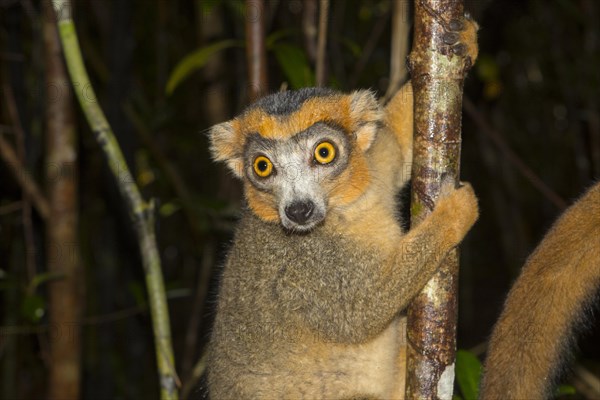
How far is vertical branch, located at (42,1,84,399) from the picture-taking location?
5867 millimetres

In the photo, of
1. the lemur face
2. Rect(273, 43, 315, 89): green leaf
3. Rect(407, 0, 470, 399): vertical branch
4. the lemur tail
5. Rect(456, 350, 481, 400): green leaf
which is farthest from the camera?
Rect(273, 43, 315, 89): green leaf

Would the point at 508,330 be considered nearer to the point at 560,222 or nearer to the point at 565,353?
the point at 565,353

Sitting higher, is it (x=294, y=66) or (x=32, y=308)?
(x=294, y=66)

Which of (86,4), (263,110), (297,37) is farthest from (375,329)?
(86,4)

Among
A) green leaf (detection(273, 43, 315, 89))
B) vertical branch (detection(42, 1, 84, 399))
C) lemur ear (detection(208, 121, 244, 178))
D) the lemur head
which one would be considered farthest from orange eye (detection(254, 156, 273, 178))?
vertical branch (detection(42, 1, 84, 399))

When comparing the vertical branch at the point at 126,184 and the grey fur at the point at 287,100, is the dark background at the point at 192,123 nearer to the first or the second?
the grey fur at the point at 287,100

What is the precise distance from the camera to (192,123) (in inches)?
438

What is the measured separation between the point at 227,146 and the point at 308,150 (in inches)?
22.6

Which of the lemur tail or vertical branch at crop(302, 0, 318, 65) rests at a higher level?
vertical branch at crop(302, 0, 318, 65)

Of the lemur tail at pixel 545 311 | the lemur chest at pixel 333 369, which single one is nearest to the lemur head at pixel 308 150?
the lemur chest at pixel 333 369

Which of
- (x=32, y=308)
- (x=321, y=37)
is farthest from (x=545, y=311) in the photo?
(x=32, y=308)

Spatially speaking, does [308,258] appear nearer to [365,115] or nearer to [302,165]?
[302,165]

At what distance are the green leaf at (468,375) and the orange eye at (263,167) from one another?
4.50 feet

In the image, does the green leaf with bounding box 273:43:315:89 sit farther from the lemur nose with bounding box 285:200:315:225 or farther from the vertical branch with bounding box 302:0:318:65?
the lemur nose with bounding box 285:200:315:225
